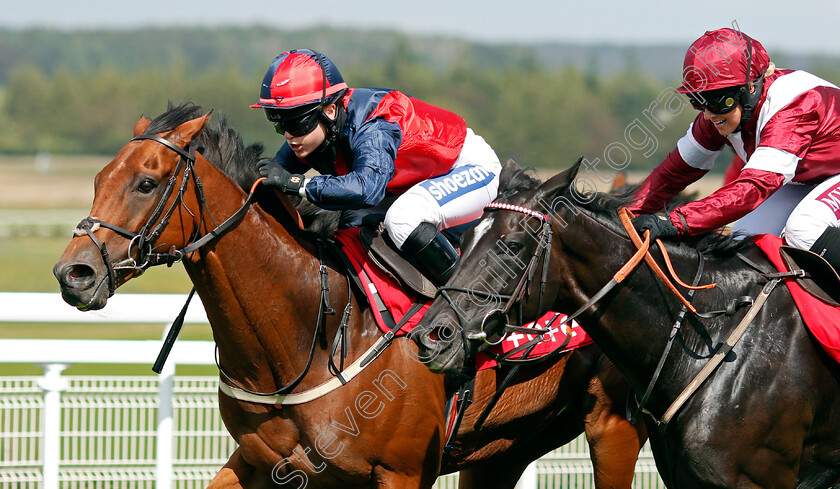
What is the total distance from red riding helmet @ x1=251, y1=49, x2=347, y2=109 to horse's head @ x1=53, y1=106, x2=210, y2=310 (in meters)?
0.30

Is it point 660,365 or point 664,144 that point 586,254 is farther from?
point 664,144

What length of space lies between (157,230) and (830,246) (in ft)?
7.63

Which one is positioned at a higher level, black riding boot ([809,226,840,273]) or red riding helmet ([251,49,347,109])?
red riding helmet ([251,49,347,109])

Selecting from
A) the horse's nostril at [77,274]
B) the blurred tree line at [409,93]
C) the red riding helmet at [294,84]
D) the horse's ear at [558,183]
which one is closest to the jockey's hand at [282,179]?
the red riding helmet at [294,84]

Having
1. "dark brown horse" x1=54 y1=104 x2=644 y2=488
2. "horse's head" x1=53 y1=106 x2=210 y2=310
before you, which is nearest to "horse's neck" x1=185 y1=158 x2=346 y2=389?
"dark brown horse" x1=54 y1=104 x2=644 y2=488

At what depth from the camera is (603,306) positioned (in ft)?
10.3

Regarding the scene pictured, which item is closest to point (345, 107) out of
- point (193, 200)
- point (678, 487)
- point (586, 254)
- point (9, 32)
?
point (193, 200)

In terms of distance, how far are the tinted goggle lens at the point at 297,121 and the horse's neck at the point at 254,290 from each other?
0.34 m

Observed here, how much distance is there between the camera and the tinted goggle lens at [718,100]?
10.8 ft

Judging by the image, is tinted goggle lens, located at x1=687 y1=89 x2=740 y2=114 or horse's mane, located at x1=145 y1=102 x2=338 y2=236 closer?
tinted goggle lens, located at x1=687 y1=89 x2=740 y2=114

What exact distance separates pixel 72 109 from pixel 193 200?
63189mm

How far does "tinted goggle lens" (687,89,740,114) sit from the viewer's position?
3.28 m

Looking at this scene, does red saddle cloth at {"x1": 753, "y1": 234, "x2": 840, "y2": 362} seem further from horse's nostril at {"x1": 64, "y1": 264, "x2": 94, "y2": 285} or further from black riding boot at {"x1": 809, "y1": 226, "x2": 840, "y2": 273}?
horse's nostril at {"x1": 64, "y1": 264, "x2": 94, "y2": 285}

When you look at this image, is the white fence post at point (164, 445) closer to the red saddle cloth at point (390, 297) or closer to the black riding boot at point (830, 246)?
the red saddle cloth at point (390, 297)
